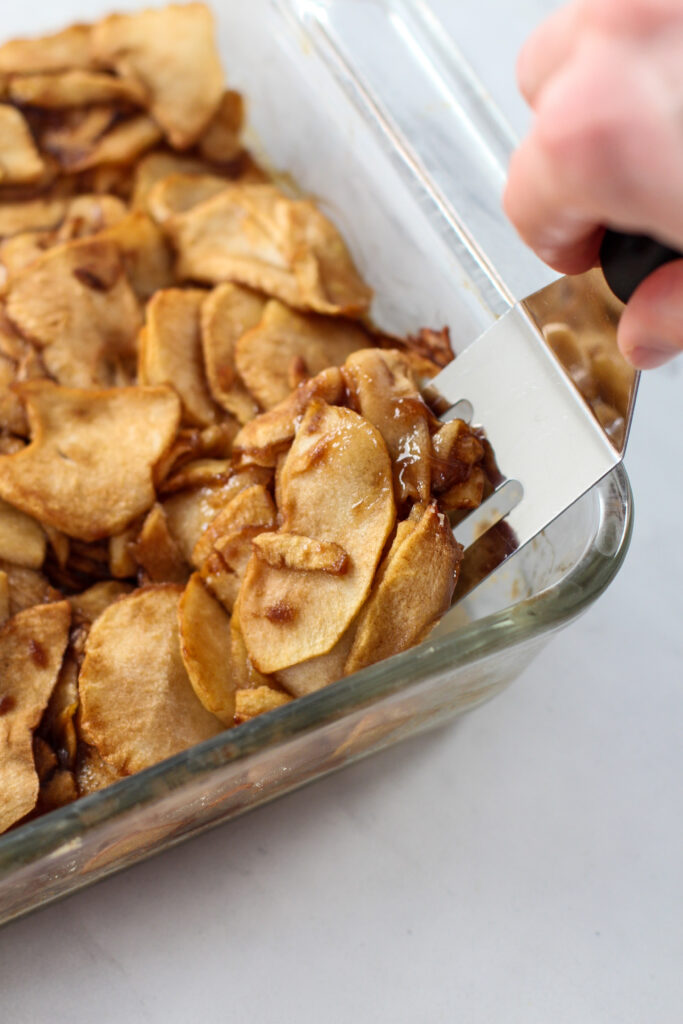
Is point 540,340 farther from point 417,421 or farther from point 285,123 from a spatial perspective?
point 285,123

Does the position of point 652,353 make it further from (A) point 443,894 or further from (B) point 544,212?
(A) point 443,894

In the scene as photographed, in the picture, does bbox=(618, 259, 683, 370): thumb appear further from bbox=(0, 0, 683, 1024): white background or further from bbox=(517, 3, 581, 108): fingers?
bbox=(0, 0, 683, 1024): white background

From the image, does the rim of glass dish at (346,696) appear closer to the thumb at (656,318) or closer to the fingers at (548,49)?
the thumb at (656,318)

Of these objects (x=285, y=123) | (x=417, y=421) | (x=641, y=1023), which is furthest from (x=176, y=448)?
(x=641, y=1023)

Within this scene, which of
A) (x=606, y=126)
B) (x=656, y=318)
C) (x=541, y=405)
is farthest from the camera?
(x=541, y=405)

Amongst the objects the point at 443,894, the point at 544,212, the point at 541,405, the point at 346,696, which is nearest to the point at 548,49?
the point at 544,212

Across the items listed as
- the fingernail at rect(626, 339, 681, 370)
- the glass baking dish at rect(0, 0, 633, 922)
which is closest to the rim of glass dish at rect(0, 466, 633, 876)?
the glass baking dish at rect(0, 0, 633, 922)
